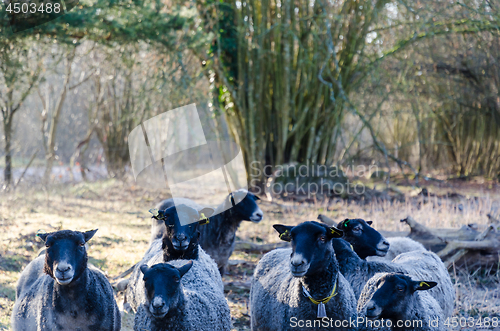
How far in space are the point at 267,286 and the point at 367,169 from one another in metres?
15.4

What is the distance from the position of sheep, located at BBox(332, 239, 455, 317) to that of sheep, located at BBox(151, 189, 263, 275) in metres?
1.89

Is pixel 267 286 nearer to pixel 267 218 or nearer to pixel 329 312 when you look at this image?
pixel 329 312

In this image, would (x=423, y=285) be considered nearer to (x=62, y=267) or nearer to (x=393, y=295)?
(x=393, y=295)

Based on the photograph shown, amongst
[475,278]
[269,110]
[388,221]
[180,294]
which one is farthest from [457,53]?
[180,294]

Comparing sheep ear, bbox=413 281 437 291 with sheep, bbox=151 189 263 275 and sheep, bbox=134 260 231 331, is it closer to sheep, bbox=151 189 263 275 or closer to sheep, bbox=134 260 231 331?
sheep, bbox=134 260 231 331

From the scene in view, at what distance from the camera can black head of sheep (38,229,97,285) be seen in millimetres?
3217

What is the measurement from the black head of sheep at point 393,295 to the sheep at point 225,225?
111 inches

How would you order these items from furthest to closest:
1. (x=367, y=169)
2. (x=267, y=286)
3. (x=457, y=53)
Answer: (x=367, y=169) → (x=457, y=53) → (x=267, y=286)

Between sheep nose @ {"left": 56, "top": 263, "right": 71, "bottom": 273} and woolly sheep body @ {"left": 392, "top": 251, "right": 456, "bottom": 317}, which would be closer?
sheep nose @ {"left": 56, "top": 263, "right": 71, "bottom": 273}

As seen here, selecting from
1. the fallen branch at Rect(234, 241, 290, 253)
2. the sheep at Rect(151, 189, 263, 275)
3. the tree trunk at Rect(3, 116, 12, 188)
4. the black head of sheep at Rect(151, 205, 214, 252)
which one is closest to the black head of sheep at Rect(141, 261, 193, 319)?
the black head of sheep at Rect(151, 205, 214, 252)

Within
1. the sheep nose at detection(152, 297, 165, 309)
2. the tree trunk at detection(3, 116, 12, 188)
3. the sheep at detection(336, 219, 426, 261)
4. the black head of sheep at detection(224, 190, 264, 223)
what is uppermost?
the tree trunk at detection(3, 116, 12, 188)

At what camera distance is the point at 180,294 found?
336 cm

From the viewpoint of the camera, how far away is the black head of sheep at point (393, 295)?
3117mm

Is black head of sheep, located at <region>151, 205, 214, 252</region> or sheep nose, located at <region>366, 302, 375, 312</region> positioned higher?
black head of sheep, located at <region>151, 205, 214, 252</region>
